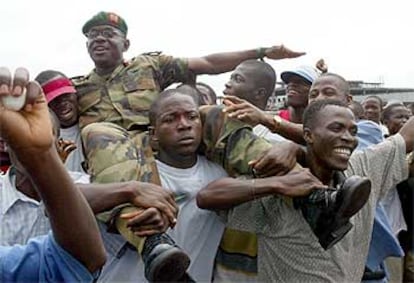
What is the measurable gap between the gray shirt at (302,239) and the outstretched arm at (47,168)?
45.3 inches

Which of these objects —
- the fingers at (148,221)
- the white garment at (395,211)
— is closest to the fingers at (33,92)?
the fingers at (148,221)

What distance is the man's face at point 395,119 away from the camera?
5.47 meters

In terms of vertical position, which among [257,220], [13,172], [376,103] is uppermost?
[13,172]

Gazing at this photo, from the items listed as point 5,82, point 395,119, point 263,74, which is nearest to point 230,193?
point 263,74

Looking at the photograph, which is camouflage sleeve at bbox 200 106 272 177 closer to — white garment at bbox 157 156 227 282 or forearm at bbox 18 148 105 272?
white garment at bbox 157 156 227 282

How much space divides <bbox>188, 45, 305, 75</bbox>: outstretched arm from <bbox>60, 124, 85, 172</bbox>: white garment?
790mm

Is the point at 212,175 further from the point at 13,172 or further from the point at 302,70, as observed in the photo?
the point at 302,70

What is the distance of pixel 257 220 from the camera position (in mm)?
2482

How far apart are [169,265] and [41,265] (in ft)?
2.45

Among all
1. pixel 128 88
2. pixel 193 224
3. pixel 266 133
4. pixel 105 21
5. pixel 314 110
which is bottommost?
pixel 193 224

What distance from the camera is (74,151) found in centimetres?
323

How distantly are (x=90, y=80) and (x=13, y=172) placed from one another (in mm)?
1151

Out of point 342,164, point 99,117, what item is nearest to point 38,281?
point 342,164

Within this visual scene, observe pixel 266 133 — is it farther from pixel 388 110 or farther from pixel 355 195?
pixel 388 110
